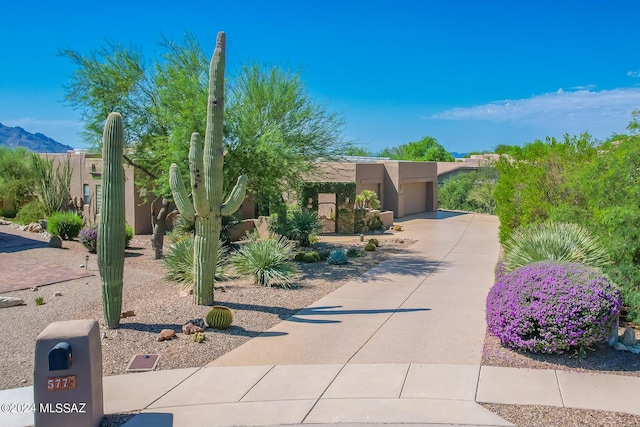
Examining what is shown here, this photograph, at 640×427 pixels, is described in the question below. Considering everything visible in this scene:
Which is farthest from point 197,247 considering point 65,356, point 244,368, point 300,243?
point 300,243

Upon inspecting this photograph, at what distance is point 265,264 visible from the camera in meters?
13.3

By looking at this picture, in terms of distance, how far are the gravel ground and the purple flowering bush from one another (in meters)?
4.18

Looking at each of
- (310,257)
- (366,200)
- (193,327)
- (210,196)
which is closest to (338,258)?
(310,257)

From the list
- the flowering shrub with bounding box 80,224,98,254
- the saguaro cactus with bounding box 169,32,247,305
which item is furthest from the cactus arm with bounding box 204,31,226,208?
the flowering shrub with bounding box 80,224,98,254

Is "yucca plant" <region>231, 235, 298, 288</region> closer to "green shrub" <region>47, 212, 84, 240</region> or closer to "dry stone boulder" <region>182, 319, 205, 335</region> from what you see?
"dry stone boulder" <region>182, 319, 205, 335</region>

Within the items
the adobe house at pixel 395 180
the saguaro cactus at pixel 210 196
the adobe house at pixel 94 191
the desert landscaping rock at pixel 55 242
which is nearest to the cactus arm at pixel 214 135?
the saguaro cactus at pixel 210 196

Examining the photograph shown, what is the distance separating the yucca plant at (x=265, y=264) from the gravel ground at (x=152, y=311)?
0.30m

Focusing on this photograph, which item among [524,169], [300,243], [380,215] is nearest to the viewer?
[524,169]

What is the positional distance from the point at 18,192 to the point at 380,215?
63.4 ft

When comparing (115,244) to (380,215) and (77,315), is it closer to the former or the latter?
(77,315)

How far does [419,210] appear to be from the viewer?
37125 millimetres

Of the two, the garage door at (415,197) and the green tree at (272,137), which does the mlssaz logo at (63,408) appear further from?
the garage door at (415,197)

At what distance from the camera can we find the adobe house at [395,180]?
94.9 feet

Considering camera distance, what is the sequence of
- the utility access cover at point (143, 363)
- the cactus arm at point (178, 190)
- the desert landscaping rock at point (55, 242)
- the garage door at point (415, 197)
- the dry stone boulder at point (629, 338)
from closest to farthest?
the utility access cover at point (143, 363), the dry stone boulder at point (629, 338), the cactus arm at point (178, 190), the desert landscaping rock at point (55, 242), the garage door at point (415, 197)
